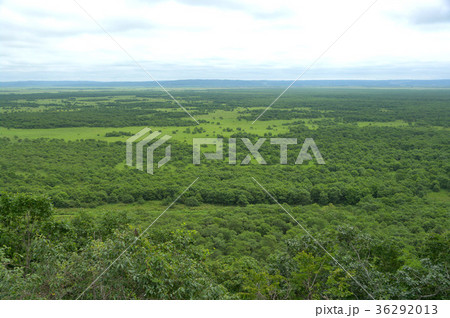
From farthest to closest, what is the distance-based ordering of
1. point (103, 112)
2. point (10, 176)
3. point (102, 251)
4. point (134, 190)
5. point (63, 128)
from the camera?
point (103, 112)
point (63, 128)
point (10, 176)
point (134, 190)
point (102, 251)

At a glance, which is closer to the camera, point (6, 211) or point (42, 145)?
point (6, 211)

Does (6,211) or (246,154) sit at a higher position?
(6,211)

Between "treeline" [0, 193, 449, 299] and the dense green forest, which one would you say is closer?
"treeline" [0, 193, 449, 299]

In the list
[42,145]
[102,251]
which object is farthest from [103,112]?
[102,251]

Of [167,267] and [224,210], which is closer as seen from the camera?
[167,267]

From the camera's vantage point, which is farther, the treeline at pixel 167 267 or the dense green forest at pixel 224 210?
the dense green forest at pixel 224 210

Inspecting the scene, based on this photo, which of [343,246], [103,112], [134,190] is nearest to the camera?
[343,246]

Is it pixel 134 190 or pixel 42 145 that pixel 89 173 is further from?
pixel 42 145

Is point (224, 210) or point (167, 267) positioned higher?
point (167, 267)
